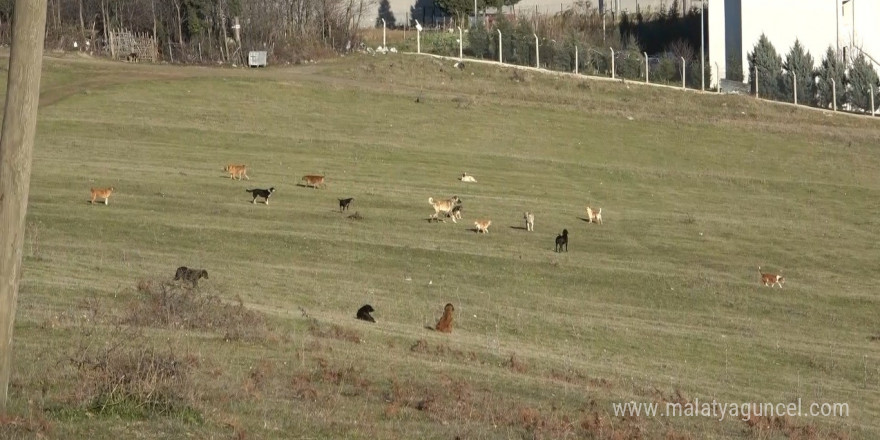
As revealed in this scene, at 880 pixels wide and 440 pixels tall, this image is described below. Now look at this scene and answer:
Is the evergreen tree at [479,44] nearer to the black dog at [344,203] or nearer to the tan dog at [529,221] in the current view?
the tan dog at [529,221]

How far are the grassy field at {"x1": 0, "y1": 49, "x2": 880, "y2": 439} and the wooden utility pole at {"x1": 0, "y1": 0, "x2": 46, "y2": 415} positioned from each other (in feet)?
3.97

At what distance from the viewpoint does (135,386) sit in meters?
13.4

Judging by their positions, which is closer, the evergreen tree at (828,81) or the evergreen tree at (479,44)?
the evergreen tree at (828,81)

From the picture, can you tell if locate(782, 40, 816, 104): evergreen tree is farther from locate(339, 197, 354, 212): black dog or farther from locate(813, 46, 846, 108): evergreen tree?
locate(339, 197, 354, 212): black dog

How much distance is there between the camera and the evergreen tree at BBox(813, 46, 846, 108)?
82.9m

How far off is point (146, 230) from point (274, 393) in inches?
733

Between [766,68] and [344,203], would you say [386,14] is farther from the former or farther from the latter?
[344,203]

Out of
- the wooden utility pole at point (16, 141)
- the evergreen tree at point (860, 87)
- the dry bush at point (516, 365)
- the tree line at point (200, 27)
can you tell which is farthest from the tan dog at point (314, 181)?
the evergreen tree at point (860, 87)

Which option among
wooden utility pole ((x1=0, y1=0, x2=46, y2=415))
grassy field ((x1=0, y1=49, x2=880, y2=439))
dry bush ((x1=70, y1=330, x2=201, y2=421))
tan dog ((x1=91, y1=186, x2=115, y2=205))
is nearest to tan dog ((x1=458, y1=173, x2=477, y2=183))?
grassy field ((x1=0, y1=49, x2=880, y2=439))

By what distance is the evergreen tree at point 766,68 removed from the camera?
271 feet

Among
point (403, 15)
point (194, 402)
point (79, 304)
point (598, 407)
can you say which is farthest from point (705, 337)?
point (403, 15)

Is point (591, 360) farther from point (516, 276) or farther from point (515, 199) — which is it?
point (515, 199)

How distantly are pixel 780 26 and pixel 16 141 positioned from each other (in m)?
83.9

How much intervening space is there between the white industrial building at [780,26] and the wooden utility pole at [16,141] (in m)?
79.4
